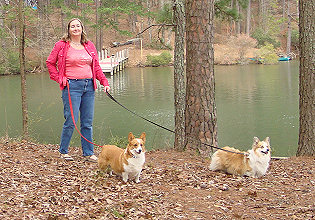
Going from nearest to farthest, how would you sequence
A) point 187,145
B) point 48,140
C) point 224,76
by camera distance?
1. point 187,145
2. point 48,140
3. point 224,76

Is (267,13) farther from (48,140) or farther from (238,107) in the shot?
(48,140)

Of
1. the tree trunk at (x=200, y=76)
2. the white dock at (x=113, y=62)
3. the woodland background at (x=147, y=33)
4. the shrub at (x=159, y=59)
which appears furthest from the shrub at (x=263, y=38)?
the tree trunk at (x=200, y=76)

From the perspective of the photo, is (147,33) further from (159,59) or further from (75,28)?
(75,28)

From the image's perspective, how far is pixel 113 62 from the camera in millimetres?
30656

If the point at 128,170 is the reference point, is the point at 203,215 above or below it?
below

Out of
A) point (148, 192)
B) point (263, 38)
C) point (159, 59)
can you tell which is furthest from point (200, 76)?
point (263, 38)

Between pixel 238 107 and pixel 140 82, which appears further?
pixel 140 82

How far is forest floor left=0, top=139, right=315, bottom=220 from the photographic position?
3.59 m

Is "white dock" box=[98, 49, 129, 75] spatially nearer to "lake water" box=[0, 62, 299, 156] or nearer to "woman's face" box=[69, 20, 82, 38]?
"lake water" box=[0, 62, 299, 156]

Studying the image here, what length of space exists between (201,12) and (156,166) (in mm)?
2389

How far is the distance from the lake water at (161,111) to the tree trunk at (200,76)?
274 cm

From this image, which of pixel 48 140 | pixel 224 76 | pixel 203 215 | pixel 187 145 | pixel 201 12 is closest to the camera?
pixel 203 215

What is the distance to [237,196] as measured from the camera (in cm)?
432

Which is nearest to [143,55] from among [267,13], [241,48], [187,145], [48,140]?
[241,48]
